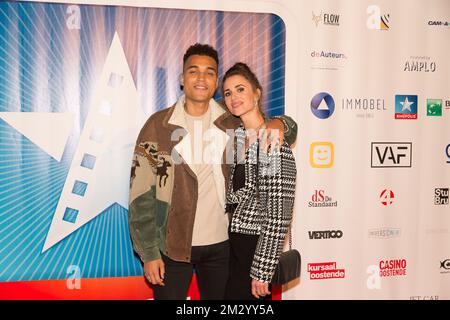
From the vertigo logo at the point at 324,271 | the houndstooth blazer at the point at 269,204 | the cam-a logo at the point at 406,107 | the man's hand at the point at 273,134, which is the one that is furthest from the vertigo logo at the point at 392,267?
the man's hand at the point at 273,134

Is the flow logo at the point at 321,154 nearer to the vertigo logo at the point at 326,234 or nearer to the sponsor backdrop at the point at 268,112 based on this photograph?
the sponsor backdrop at the point at 268,112

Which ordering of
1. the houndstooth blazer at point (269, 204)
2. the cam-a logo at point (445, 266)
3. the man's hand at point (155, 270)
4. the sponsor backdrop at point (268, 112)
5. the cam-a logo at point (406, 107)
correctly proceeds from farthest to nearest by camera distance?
the cam-a logo at point (445, 266)
the cam-a logo at point (406, 107)
the sponsor backdrop at point (268, 112)
the man's hand at point (155, 270)
the houndstooth blazer at point (269, 204)

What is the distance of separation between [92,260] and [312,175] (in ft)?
4.52

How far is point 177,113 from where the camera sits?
7.38 feet

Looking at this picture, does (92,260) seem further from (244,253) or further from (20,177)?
(244,253)

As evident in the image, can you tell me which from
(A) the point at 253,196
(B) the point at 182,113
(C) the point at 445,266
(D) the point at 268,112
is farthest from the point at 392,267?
(B) the point at 182,113

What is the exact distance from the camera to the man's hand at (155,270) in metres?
2.14

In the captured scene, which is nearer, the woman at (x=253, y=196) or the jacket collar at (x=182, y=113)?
the woman at (x=253, y=196)

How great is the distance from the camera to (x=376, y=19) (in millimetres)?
2801

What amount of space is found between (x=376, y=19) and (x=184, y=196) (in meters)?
1.65

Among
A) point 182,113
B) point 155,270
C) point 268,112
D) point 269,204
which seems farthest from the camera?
point 268,112

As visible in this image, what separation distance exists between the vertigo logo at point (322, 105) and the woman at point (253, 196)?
67 centimetres

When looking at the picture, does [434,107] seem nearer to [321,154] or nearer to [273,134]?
[321,154]

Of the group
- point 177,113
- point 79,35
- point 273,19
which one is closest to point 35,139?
point 79,35
